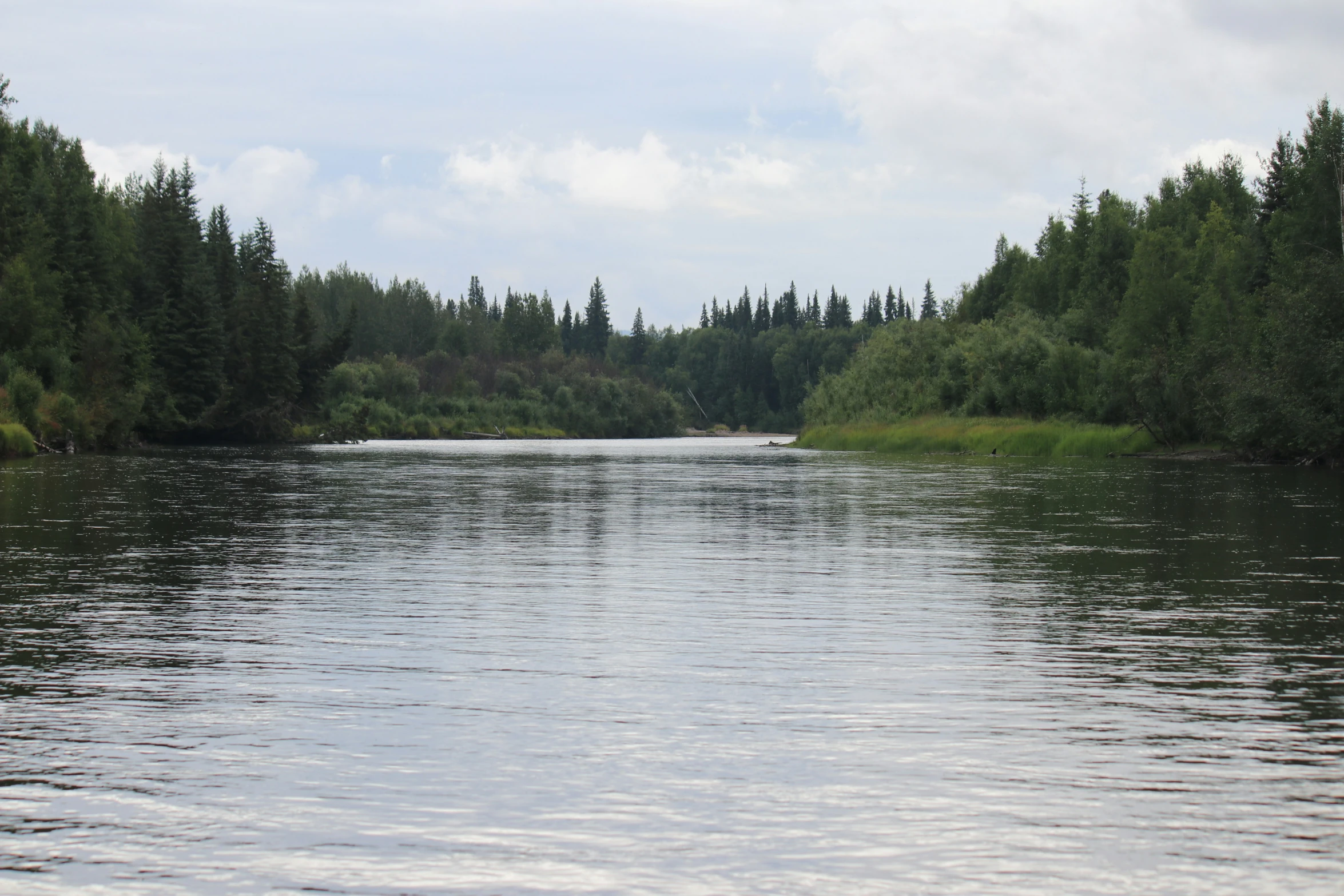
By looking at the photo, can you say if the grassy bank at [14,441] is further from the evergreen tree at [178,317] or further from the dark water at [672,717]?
the dark water at [672,717]

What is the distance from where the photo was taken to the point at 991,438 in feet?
262

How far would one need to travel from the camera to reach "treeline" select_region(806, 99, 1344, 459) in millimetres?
57656

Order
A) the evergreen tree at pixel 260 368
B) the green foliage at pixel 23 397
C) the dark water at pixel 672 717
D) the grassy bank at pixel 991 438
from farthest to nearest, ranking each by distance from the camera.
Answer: the evergreen tree at pixel 260 368
the grassy bank at pixel 991 438
the green foliage at pixel 23 397
the dark water at pixel 672 717

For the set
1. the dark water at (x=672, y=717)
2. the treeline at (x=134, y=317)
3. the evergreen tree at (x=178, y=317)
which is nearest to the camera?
the dark water at (x=672, y=717)

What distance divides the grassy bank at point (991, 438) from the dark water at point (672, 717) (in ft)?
172

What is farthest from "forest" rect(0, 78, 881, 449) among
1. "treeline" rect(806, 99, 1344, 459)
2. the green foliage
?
"treeline" rect(806, 99, 1344, 459)

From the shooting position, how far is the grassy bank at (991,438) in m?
72.2

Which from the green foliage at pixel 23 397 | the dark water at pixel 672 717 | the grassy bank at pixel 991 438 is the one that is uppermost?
the green foliage at pixel 23 397

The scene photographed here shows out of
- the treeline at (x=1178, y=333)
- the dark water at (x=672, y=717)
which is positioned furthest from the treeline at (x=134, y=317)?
the dark water at (x=672, y=717)

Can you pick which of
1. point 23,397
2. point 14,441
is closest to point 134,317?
point 23,397

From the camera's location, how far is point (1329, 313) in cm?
5744

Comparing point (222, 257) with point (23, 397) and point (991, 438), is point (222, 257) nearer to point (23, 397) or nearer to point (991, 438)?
point (23, 397)

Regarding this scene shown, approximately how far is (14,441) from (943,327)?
232ft

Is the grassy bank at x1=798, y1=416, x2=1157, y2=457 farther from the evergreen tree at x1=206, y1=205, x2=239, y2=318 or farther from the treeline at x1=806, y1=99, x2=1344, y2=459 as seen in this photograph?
the evergreen tree at x1=206, y1=205, x2=239, y2=318
